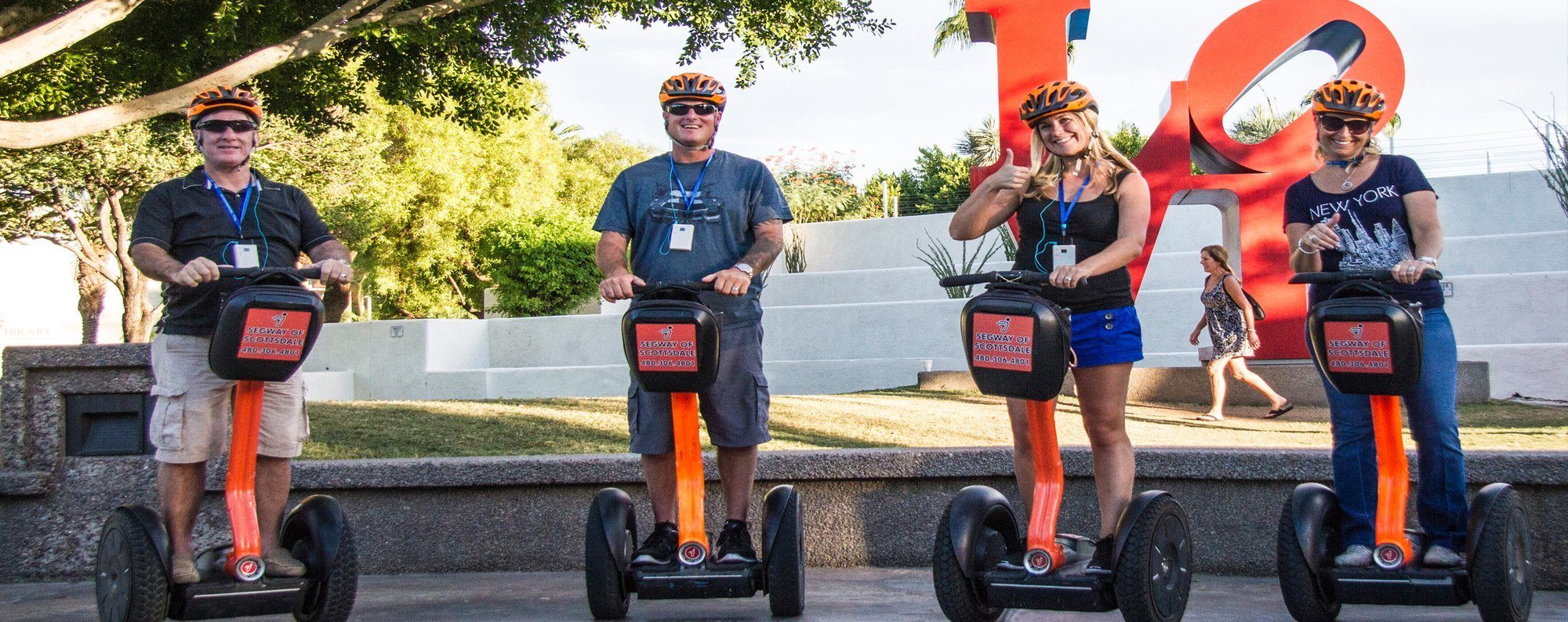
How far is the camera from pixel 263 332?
151 inches

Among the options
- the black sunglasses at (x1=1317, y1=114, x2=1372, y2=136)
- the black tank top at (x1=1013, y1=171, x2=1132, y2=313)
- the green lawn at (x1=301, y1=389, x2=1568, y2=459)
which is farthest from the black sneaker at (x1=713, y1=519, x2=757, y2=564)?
the green lawn at (x1=301, y1=389, x2=1568, y2=459)

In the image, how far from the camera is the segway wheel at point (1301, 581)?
4035 millimetres

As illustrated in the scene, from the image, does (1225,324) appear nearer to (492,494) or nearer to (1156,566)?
(492,494)

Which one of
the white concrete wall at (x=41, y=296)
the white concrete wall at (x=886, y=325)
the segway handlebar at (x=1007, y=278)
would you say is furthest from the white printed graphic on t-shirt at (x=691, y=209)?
the white concrete wall at (x=41, y=296)

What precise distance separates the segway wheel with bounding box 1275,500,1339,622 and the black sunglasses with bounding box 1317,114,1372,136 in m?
1.25

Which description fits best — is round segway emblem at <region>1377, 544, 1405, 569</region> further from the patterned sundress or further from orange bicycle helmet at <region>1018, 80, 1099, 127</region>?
the patterned sundress

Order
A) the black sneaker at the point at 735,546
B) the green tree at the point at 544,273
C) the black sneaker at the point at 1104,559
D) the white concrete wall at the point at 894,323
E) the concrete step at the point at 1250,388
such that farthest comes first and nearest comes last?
1. the green tree at the point at 544,273
2. the white concrete wall at the point at 894,323
3. the concrete step at the point at 1250,388
4. the black sneaker at the point at 735,546
5. the black sneaker at the point at 1104,559

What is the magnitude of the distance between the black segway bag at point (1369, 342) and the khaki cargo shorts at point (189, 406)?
330 cm

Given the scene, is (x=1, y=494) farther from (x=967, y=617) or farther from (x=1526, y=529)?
(x=1526, y=529)

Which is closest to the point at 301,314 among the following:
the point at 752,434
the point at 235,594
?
the point at 235,594

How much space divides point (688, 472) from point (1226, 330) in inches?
293

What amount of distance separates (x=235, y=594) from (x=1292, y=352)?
32.8 feet

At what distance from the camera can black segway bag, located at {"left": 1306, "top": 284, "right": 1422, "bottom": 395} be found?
12.4 feet

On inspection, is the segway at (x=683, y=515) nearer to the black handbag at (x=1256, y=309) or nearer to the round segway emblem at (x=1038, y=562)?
the round segway emblem at (x=1038, y=562)
